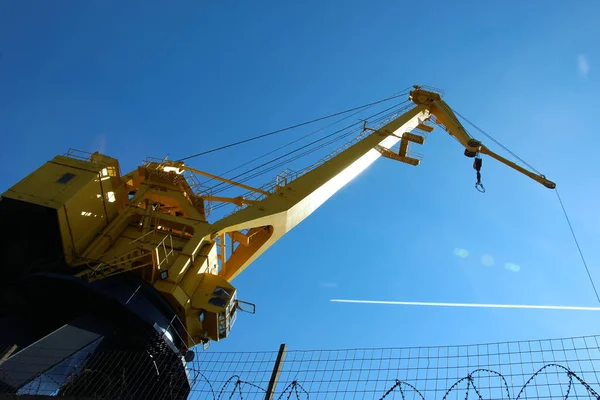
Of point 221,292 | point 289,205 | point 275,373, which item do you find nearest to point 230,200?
point 289,205

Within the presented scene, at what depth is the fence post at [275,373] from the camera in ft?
28.3

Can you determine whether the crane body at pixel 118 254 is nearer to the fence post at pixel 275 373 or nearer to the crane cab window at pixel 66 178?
the crane cab window at pixel 66 178

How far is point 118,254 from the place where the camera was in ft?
46.6

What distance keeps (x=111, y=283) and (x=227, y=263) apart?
546cm

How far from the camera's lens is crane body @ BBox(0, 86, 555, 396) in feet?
42.0

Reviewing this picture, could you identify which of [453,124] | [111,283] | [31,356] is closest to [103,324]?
[111,283]

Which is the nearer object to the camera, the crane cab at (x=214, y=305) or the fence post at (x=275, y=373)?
the fence post at (x=275, y=373)

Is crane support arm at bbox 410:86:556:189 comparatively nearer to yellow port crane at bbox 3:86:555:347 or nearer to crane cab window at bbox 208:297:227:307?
yellow port crane at bbox 3:86:555:347

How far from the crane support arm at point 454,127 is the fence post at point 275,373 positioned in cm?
1640

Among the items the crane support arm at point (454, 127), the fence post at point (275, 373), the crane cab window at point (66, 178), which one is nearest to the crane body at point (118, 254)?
the crane cab window at point (66, 178)

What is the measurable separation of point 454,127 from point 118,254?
54.5ft

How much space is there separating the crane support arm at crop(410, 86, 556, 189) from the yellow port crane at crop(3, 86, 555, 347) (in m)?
6.08

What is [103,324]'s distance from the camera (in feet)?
41.7

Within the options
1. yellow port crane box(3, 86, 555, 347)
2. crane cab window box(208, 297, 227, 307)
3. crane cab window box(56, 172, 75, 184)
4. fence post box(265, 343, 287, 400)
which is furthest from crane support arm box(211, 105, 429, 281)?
fence post box(265, 343, 287, 400)
